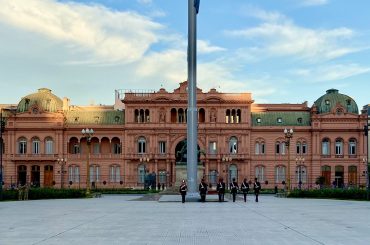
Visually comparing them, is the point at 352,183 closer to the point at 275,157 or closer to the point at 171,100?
the point at 275,157

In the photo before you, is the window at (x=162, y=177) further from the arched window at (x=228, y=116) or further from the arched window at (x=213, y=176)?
the arched window at (x=228, y=116)

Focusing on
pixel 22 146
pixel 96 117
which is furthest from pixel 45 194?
pixel 96 117

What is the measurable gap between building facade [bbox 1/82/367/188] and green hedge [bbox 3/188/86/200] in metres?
50.4

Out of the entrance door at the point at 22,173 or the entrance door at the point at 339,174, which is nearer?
the entrance door at the point at 339,174

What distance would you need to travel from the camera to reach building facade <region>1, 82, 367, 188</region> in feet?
367

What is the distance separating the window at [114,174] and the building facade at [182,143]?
174 millimetres

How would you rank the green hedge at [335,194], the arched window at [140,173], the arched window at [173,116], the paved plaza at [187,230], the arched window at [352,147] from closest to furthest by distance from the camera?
the paved plaza at [187,230], the green hedge at [335,194], the arched window at [140,173], the arched window at [352,147], the arched window at [173,116]

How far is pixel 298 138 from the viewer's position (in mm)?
113688

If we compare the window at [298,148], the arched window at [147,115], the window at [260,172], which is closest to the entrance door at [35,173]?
the arched window at [147,115]

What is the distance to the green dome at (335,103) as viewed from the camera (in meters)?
113

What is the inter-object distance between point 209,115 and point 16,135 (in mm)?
34033

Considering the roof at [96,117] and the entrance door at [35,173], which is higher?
the roof at [96,117]

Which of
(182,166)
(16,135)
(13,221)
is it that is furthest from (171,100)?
(13,221)

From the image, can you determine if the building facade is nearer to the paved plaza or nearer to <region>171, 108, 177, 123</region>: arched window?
<region>171, 108, 177, 123</region>: arched window
